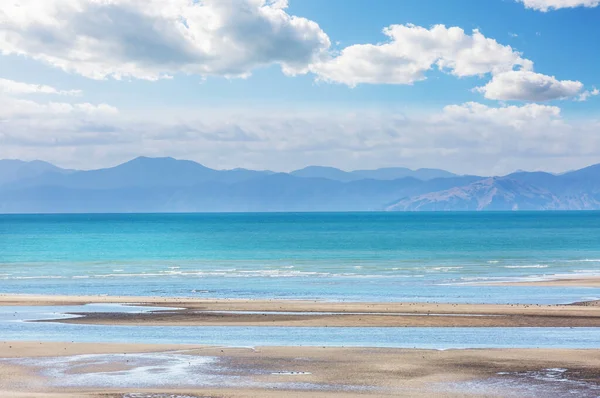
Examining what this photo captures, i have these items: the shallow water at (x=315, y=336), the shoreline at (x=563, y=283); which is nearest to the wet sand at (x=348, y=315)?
the shallow water at (x=315, y=336)

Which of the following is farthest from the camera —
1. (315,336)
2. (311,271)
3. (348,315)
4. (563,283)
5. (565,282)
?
(311,271)

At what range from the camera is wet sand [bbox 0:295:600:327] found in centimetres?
3866

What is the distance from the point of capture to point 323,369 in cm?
2723

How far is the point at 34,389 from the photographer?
24.6 m

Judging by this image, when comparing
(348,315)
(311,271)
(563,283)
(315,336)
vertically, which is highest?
(311,271)

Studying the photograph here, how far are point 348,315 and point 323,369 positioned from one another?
1420cm

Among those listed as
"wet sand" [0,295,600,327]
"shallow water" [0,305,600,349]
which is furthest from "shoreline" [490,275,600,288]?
"shallow water" [0,305,600,349]

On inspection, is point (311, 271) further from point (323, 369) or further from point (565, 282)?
point (323, 369)

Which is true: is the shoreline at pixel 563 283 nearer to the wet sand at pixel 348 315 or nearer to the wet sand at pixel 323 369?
the wet sand at pixel 348 315

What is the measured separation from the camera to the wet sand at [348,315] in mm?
38656

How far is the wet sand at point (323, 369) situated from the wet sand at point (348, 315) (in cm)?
734

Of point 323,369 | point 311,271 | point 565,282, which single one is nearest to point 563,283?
point 565,282

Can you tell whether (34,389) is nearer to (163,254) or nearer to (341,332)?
(341,332)

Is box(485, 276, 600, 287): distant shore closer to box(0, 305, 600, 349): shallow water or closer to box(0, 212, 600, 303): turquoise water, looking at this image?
box(0, 212, 600, 303): turquoise water
